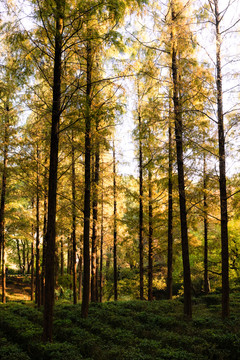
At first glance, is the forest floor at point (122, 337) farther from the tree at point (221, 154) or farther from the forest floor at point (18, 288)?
the forest floor at point (18, 288)

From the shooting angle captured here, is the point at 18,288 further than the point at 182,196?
Yes

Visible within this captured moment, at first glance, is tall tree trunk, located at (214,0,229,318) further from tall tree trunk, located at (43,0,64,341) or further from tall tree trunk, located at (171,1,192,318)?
tall tree trunk, located at (43,0,64,341)

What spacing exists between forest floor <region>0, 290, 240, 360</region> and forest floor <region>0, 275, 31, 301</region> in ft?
49.9

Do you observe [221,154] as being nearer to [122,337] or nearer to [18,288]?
[122,337]

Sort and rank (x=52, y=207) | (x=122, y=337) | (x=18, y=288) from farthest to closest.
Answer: (x=18, y=288) → (x=122, y=337) → (x=52, y=207)

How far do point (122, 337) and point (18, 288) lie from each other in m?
23.1

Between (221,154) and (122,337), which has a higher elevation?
(221,154)

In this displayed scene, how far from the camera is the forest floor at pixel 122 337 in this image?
17.4ft

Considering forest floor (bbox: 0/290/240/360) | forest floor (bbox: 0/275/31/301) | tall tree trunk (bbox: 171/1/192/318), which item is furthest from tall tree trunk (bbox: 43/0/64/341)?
forest floor (bbox: 0/275/31/301)

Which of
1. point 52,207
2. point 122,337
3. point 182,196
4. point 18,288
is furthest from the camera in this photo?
point 18,288

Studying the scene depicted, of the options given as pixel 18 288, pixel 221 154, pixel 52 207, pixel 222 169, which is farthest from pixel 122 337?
pixel 18 288

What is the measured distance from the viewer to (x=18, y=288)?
84.2 ft

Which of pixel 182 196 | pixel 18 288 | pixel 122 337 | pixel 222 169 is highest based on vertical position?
pixel 222 169

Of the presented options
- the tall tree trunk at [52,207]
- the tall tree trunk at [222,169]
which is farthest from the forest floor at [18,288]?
the tall tree trunk at [222,169]
